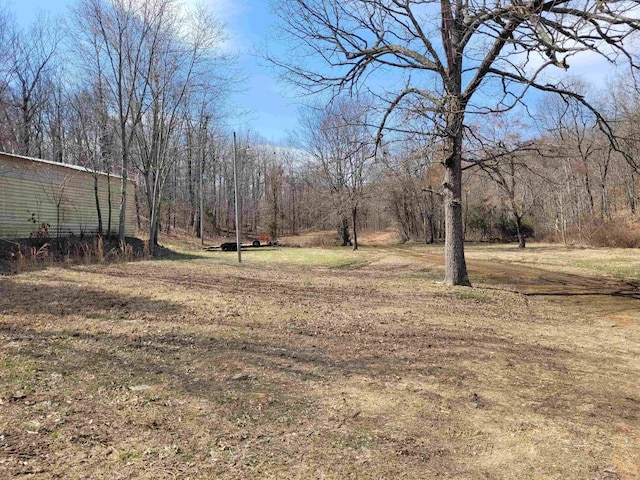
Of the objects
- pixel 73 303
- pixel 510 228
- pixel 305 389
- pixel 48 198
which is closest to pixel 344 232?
pixel 510 228

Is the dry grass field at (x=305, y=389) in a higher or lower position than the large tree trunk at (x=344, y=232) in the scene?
lower

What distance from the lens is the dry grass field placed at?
2496 millimetres

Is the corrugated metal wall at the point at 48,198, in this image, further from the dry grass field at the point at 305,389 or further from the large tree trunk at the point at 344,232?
the large tree trunk at the point at 344,232

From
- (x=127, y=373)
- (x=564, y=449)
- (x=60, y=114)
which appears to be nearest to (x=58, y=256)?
(x=127, y=373)

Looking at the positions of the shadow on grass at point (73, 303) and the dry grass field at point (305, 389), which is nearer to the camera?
the dry grass field at point (305, 389)

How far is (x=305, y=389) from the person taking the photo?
3.64m

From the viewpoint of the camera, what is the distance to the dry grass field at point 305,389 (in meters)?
2.50

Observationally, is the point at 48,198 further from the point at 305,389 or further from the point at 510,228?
the point at 510,228

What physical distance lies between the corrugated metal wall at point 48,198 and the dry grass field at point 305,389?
11.2 metres

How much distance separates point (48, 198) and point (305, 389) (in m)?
18.1


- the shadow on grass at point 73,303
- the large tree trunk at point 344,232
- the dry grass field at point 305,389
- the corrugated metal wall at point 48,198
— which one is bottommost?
the dry grass field at point 305,389

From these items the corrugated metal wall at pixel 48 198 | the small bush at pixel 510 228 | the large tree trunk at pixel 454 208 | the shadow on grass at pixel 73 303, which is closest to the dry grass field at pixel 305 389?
the shadow on grass at pixel 73 303

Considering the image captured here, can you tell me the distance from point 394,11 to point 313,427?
31.0 ft

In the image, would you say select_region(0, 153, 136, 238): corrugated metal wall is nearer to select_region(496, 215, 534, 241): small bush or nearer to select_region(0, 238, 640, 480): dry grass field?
select_region(0, 238, 640, 480): dry grass field
